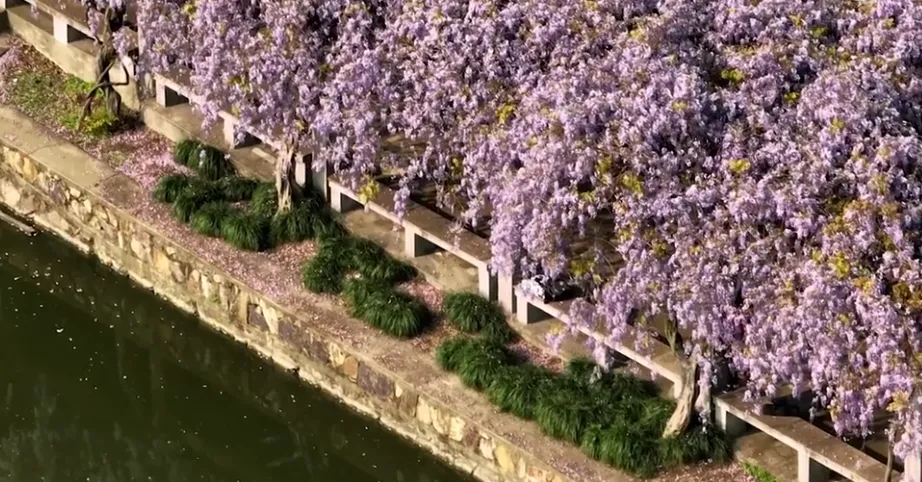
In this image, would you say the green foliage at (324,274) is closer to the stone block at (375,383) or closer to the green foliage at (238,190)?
the stone block at (375,383)

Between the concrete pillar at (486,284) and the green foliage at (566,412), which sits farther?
the concrete pillar at (486,284)

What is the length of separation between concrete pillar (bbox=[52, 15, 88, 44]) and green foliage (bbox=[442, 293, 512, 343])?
970 centimetres

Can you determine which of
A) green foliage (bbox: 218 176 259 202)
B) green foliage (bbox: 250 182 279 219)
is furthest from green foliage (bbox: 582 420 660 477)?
green foliage (bbox: 218 176 259 202)

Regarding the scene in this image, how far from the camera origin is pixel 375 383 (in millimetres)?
26484

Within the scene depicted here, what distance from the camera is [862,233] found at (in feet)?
70.4

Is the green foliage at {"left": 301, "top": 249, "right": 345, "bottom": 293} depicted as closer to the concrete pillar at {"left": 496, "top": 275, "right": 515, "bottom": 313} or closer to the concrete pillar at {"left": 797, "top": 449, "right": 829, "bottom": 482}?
the concrete pillar at {"left": 496, "top": 275, "right": 515, "bottom": 313}

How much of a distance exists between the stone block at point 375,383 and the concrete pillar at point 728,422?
14.2 ft

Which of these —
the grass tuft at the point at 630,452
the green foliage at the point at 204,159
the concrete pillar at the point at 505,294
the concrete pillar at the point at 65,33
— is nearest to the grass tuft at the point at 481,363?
the concrete pillar at the point at 505,294

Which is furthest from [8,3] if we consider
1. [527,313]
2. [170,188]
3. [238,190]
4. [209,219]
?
[527,313]

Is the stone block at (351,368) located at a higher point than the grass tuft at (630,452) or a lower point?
lower

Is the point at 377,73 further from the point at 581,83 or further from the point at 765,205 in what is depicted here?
the point at 765,205

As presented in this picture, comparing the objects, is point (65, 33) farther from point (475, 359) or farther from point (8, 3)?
point (475, 359)

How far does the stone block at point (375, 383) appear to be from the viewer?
26.3 meters

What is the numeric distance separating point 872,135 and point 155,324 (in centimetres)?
1196
